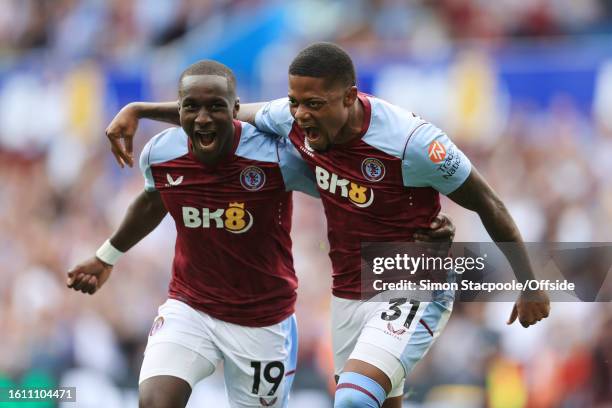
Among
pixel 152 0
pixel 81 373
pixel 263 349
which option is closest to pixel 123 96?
pixel 152 0

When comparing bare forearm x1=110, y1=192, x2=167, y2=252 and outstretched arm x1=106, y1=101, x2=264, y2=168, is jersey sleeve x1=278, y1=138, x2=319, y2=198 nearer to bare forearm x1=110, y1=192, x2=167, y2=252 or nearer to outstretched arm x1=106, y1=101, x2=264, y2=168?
outstretched arm x1=106, y1=101, x2=264, y2=168

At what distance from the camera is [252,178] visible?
24.2 feet

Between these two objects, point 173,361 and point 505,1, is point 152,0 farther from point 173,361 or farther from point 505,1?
point 173,361

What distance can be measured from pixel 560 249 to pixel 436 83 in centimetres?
556

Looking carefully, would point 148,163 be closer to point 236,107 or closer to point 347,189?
point 236,107

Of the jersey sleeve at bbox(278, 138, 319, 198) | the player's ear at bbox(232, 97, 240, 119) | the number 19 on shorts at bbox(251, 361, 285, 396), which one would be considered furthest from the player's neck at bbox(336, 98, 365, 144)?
the number 19 on shorts at bbox(251, 361, 285, 396)

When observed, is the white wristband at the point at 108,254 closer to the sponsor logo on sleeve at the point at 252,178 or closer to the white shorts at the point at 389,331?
the sponsor logo on sleeve at the point at 252,178

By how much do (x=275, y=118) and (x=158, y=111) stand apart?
2.33ft

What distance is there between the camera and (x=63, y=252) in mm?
13914

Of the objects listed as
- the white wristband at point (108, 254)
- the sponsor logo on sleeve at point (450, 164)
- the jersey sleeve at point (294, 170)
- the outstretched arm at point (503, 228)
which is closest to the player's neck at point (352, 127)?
the jersey sleeve at point (294, 170)

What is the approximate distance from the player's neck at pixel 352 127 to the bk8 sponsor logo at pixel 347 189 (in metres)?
0.21

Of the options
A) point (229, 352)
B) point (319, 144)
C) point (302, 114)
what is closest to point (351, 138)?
point (319, 144)

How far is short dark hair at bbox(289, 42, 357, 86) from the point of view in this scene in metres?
6.78

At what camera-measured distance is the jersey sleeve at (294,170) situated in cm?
732
